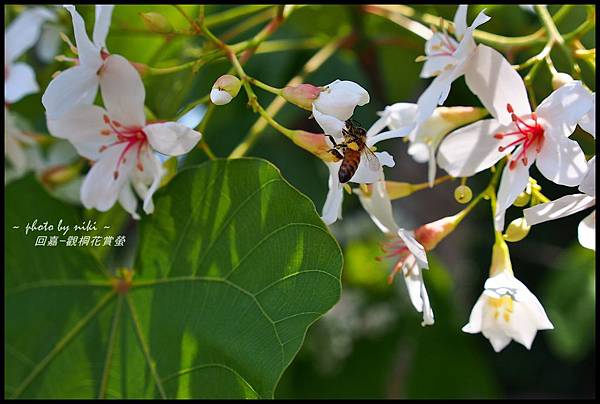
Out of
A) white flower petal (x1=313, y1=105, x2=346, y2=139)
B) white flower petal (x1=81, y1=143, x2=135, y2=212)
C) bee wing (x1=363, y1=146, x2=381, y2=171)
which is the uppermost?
white flower petal (x1=313, y1=105, x2=346, y2=139)

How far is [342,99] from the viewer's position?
0.69 m

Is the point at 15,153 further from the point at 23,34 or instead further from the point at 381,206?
the point at 381,206

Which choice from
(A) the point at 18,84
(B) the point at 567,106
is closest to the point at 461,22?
(B) the point at 567,106

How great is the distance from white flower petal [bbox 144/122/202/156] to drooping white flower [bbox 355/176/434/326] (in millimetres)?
185

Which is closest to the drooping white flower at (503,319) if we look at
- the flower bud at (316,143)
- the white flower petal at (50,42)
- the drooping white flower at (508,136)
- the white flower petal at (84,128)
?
the drooping white flower at (508,136)

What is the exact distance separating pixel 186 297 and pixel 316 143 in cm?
23

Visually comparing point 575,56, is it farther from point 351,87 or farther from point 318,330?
point 318,330

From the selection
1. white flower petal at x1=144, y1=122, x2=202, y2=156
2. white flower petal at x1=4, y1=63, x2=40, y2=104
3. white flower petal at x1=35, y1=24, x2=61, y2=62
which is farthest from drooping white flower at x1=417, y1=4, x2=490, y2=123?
white flower petal at x1=35, y1=24, x2=61, y2=62

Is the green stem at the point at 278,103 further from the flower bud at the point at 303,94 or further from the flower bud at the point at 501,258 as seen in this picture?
the flower bud at the point at 501,258

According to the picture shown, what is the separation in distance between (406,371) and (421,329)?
0.39 ft

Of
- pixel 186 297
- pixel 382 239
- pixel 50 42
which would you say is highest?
pixel 50 42

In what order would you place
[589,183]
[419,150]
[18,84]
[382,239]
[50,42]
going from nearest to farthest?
[589,183]
[419,150]
[18,84]
[50,42]
[382,239]

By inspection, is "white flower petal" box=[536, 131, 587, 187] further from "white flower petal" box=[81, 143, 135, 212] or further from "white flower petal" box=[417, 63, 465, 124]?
"white flower petal" box=[81, 143, 135, 212]

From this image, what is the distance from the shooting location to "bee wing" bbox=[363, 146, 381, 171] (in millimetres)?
718
